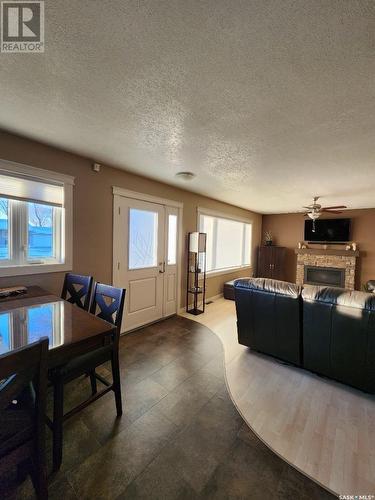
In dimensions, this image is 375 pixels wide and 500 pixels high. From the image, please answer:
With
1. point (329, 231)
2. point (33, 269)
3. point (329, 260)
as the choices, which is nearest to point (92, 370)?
point (33, 269)

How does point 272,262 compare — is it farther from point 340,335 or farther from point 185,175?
point 340,335

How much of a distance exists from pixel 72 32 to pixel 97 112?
2.21 ft

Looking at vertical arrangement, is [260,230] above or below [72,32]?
below

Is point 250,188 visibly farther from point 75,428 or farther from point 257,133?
point 75,428

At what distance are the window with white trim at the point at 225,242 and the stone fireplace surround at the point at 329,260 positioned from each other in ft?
4.94

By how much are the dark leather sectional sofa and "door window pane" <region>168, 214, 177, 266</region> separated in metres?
1.61

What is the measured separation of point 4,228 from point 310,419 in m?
3.29

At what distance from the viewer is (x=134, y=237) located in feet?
11.0

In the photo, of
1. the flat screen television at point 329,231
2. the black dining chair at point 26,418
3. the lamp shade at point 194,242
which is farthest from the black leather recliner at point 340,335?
the flat screen television at point 329,231

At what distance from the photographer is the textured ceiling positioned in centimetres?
95

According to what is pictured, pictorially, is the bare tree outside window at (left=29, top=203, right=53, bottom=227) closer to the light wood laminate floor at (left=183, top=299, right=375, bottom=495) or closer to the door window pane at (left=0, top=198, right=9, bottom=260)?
the door window pane at (left=0, top=198, right=9, bottom=260)

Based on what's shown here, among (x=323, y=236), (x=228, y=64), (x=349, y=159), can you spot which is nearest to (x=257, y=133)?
(x=228, y=64)

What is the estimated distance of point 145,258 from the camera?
353cm

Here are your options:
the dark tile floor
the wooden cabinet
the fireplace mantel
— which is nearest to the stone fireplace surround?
the fireplace mantel
